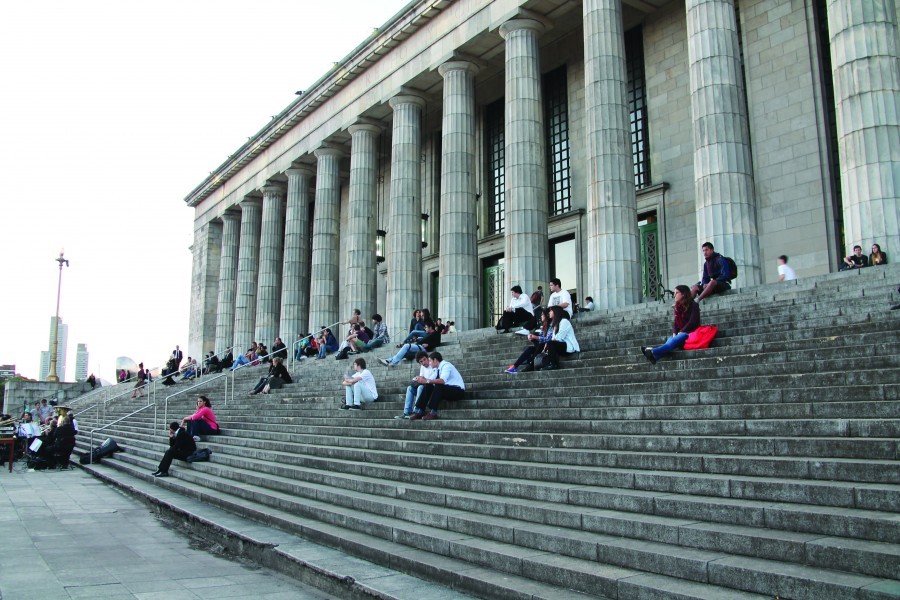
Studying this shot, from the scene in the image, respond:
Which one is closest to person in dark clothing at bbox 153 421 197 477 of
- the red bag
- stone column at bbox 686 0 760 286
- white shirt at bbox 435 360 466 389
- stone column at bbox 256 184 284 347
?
white shirt at bbox 435 360 466 389

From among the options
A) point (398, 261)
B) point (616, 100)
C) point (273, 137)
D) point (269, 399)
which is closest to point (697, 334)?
point (616, 100)

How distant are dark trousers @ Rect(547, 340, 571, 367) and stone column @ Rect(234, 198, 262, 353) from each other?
2633 cm

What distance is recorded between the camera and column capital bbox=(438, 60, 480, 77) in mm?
23969

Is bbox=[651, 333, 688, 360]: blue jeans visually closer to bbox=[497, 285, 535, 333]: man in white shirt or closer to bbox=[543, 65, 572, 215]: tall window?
bbox=[497, 285, 535, 333]: man in white shirt

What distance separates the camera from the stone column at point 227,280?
39.0 meters

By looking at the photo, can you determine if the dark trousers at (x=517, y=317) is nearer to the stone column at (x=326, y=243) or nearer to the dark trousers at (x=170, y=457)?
the dark trousers at (x=170, y=457)

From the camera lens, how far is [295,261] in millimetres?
32406

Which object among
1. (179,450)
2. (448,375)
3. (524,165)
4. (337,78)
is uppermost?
(337,78)

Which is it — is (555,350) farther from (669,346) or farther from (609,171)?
(609,171)

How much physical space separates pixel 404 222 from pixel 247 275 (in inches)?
576

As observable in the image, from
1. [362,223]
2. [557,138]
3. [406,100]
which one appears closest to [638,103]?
[557,138]

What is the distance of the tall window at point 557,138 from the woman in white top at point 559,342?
13.0m

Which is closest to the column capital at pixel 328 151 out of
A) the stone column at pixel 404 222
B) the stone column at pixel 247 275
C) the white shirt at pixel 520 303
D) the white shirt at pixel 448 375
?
the stone column at pixel 404 222

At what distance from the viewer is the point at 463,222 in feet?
75.8
